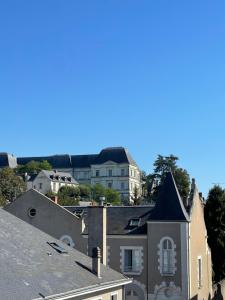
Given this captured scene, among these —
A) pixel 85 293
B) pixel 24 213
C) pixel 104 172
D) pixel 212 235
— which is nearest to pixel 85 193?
pixel 104 172

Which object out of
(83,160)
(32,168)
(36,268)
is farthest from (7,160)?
(36,268)

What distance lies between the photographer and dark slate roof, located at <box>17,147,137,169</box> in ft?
497

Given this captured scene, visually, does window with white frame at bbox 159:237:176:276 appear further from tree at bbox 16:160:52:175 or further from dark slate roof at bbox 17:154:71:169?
dark slate roof at bbox 17:154:71:169

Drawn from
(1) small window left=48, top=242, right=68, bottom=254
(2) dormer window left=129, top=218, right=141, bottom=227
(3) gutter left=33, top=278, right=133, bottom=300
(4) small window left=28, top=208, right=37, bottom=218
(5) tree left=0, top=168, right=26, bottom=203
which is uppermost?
(5) tree left=0, top=168, right=26, bottom=203

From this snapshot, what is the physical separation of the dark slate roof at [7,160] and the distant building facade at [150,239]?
413ft

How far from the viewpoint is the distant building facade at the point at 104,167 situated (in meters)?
151

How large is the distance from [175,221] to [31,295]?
18.5m

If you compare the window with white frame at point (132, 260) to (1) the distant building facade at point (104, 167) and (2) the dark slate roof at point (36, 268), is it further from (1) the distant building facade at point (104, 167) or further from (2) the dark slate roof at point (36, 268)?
(1) the distant building facade at point (104, 167)

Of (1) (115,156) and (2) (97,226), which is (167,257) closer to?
(2) (97,226)

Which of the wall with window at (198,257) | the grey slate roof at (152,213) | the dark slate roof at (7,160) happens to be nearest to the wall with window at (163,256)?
the grey slate roof at (152,213)

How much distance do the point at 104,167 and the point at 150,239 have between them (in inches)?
4821

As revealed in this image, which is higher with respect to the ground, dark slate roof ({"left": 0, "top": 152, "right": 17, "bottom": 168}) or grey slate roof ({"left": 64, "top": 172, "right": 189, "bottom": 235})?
dark slate roof ({"left": 0, "top": 152, "right": 17, "bottom": 168})

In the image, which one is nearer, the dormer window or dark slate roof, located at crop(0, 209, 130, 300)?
dark slate roof, located at crop(0, 209, 130, 300)

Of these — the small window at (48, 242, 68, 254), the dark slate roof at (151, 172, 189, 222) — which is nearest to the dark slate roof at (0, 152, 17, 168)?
the dark slate roof at (151, 172, 189, 222)
